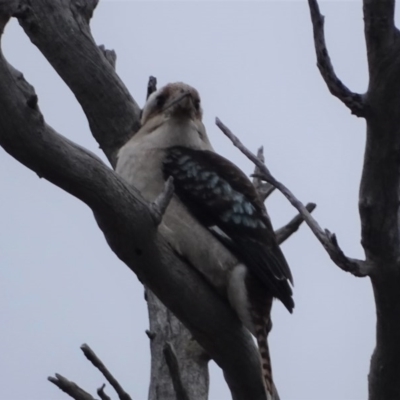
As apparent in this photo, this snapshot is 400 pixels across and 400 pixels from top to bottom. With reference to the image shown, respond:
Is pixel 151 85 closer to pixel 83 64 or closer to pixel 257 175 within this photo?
pixel 83 64

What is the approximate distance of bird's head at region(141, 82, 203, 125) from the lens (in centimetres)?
473

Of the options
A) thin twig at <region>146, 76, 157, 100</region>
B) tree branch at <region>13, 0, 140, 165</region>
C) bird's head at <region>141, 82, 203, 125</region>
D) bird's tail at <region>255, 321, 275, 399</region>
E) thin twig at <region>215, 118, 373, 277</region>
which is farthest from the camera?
thin twig at <region>146, 76, 157, 100</region>

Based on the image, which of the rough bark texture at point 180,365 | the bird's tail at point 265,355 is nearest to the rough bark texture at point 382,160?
the bird's tail at point 265,355

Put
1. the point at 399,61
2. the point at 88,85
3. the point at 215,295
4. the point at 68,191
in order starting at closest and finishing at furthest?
the point at 399,61 → the point at 68,191 → the point at 215,295 → the point at 88,85

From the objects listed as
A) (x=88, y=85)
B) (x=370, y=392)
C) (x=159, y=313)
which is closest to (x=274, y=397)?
(x=370, y=392)

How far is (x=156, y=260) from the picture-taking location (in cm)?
350

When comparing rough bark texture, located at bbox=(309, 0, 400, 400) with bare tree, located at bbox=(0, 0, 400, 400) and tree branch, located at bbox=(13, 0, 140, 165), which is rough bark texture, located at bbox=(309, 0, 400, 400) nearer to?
bare tree, located at bbox=(0, 0, 400, 400)

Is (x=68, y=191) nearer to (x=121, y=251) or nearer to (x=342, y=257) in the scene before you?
(x=121, y=251)

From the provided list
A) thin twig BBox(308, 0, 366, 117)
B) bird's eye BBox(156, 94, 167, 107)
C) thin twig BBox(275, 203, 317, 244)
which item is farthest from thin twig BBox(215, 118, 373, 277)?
bird's eye BBox(156, 94, 167, 107)

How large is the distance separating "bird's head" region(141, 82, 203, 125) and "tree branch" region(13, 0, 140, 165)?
0.20 metres

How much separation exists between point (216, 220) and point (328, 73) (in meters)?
1.09

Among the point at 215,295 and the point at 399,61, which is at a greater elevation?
the point at 399,61

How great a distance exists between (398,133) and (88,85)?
2.29 meters

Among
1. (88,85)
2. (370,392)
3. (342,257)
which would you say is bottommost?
(370,392)
